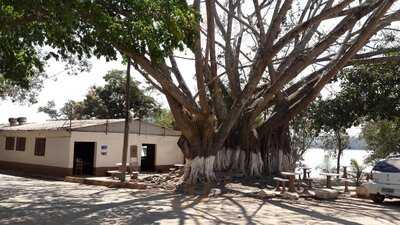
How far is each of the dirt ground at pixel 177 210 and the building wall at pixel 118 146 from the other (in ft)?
34.4

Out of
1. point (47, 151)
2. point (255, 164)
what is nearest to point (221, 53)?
point (255, 164)

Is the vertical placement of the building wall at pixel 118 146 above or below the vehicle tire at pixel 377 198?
above

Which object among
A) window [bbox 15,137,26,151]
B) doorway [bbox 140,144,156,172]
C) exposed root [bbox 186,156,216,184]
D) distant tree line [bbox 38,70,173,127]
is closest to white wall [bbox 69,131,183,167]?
doorway [bbox 140,144,156,172]

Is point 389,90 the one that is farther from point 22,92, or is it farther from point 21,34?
point 22,92

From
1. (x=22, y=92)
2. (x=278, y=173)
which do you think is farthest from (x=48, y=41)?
(x=22, y=92)

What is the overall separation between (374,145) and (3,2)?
32017 millimetres

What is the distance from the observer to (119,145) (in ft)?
93.0

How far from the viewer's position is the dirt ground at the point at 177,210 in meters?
10.7

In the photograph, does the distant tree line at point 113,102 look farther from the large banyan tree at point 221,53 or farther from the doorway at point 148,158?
the large banyan tree at point 221,53

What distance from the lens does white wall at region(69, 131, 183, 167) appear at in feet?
88.0

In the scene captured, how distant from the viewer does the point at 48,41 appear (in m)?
13.5

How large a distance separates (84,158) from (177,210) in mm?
17659

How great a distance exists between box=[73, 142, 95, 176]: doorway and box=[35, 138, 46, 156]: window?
1.79m

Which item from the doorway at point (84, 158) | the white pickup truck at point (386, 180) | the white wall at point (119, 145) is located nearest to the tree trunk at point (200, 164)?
the white pickup truck at point (386, 180)
